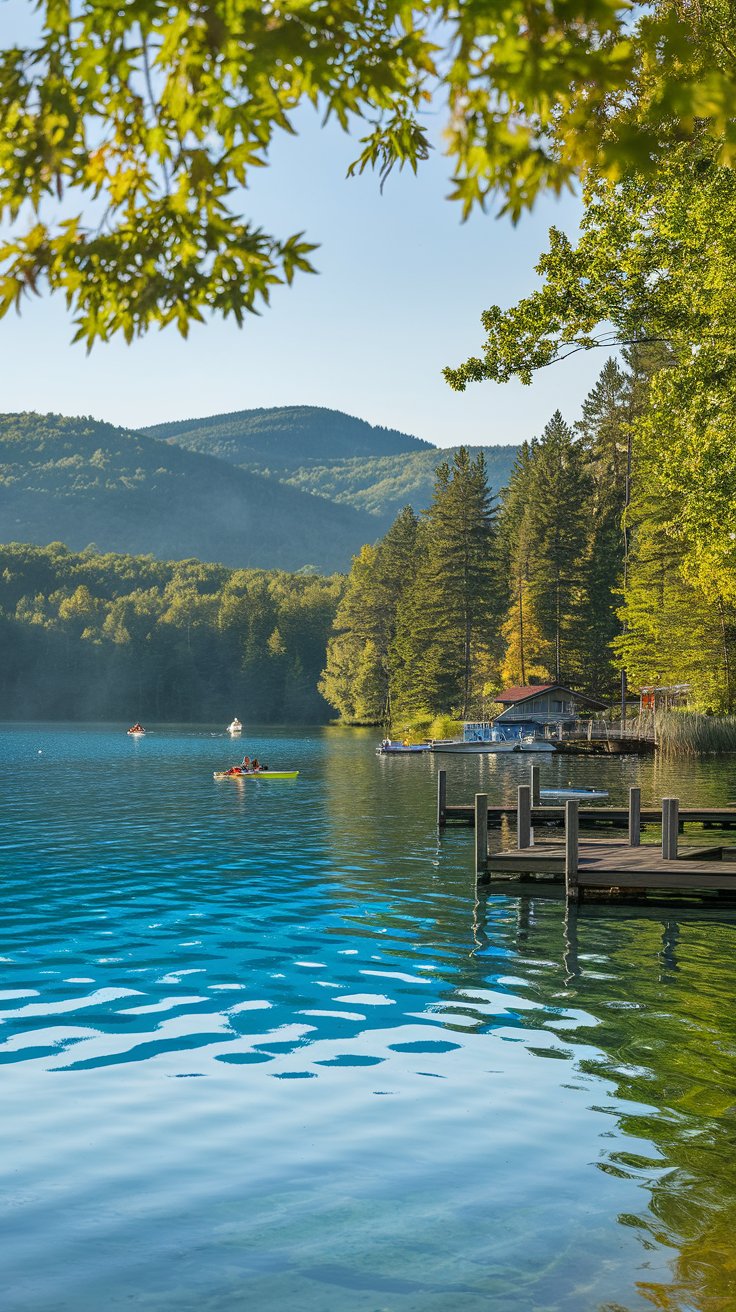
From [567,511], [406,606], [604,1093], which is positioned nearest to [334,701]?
[406,606]

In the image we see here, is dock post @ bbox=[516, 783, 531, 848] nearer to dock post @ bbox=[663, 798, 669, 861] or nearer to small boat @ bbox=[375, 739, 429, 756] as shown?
dock post @ bbox=[663, 798, 669, 861]

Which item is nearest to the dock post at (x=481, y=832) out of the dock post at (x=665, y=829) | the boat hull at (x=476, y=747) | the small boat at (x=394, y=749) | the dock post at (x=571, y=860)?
the dock post at (x=571, y=860)

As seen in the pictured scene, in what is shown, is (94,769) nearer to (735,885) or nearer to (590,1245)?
(735,885)

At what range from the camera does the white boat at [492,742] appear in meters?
76.0

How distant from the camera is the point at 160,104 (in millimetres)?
5273

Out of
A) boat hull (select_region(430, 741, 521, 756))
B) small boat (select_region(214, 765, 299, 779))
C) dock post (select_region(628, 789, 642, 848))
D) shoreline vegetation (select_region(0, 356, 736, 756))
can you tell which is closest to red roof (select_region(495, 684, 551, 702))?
shoreline vegetation (select_region(0, 356, 736, 756))

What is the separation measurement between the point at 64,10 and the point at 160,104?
536 millimetres

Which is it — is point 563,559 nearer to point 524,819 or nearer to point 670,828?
point 524,819

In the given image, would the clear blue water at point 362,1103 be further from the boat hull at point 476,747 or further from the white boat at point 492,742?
the boat hull at point 476,747

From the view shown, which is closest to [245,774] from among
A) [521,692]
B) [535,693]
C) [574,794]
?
[574,794]

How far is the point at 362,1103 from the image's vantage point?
1000 cm

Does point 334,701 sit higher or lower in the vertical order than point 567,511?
lower

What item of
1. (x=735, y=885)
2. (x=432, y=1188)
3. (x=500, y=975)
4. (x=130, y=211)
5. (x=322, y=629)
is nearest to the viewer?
(x=130, y=211)

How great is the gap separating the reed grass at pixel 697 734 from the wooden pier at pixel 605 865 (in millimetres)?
36152
